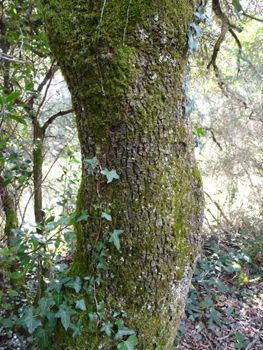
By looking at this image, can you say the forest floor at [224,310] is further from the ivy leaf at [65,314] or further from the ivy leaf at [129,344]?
the ivy leaf at [129,344]

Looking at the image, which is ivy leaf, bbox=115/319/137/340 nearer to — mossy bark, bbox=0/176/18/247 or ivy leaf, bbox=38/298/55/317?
ivy leaf, bbox=38/298/55/317

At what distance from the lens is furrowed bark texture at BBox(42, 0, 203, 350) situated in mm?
1146

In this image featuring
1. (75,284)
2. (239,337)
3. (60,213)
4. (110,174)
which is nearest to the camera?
(110,174)

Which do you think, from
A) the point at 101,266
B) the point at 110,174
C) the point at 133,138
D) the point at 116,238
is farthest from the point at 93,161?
→ the point at 101,266

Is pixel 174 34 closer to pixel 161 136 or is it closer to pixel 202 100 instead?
pixel 161 136

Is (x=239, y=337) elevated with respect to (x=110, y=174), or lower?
lower

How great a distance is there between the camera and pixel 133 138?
3.92ft

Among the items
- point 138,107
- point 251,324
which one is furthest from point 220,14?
point 251,324

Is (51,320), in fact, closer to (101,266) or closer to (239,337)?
(101,266)

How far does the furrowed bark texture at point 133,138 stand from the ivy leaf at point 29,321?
18 centimetres

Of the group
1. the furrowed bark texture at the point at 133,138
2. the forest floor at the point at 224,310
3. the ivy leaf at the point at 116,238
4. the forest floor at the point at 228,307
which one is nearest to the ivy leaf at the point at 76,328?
the furrowed bark texture at the point at 133,138

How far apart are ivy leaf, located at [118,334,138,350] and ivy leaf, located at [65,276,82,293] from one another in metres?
0.35

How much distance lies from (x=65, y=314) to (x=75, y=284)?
15 cm

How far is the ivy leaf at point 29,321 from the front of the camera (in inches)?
50.3
